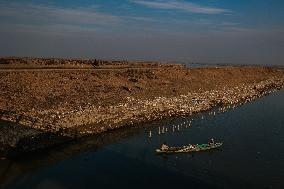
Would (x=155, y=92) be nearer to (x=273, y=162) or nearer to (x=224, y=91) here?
(x=224, y=91)

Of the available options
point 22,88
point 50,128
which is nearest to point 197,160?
point 50,128

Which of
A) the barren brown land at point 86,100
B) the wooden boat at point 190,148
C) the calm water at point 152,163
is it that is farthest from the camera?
the barren brown land at point 86,100

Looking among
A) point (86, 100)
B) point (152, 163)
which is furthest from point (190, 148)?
point (86, 100)

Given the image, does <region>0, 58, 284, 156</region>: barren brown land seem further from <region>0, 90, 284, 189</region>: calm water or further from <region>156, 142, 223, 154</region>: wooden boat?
<region>156, 142, 223, 154</region>: wooden boat

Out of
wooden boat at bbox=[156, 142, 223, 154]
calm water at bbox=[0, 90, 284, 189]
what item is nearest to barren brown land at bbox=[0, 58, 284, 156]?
calm water at bbox=[0, 90, 284, 189]

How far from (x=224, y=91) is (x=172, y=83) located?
32.8 feet

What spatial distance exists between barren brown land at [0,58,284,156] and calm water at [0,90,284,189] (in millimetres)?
1578

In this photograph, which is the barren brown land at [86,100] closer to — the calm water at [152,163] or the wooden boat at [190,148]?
the calm water at [152,163]

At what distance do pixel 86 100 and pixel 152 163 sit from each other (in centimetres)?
1657

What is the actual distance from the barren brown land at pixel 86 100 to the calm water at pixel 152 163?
158 centimetres

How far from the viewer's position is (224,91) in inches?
2670

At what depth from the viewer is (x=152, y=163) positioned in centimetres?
2958

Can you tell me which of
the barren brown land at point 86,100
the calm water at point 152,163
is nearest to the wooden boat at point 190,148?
the calm water at point 152,163

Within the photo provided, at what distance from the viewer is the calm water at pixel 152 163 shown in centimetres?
2570
